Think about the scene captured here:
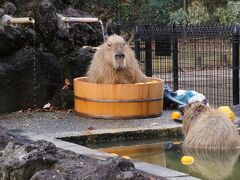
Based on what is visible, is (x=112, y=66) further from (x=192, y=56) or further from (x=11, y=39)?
(x=192, y=56)

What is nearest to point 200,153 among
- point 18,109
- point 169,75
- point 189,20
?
point 18,109

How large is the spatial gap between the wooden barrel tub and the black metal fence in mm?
1930

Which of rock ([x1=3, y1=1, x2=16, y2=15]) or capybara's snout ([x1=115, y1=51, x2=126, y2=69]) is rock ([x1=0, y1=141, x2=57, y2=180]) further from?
rock ([x1=3, y1=1, x2=16, y2=15])

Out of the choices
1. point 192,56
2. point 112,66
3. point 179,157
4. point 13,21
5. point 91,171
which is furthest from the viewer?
point 192,56

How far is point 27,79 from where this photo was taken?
9.46 metres

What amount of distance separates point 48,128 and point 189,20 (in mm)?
13037

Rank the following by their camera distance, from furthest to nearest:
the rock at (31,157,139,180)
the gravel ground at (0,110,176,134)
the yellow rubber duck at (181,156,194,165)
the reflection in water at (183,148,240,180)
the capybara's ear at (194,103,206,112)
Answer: the gravel ground at (0,110,176,134) < the capybara's ear at (194,103,206,112) < the yellow rubber duck at (181,156,194,165) < the reflection in water at (183,148,240,180) < the rock at (31,157,139,180)

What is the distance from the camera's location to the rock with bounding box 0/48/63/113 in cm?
925

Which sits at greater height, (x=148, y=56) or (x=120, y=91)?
(x=148, y=56)

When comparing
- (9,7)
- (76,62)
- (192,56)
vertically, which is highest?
(9,7)

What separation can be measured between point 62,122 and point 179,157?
243 centimetres

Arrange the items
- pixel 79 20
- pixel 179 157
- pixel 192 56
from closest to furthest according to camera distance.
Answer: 1. pixel 179 157
2. pixel 79 20
3. pixel 192 56

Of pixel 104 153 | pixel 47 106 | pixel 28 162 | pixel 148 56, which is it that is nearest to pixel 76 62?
pixel 47 106

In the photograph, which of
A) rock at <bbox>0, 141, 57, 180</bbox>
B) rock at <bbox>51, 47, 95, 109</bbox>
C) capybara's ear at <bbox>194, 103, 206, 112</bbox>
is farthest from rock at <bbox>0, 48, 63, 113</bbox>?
rock at <bbox>0, 141, 57, 180</bbox>
